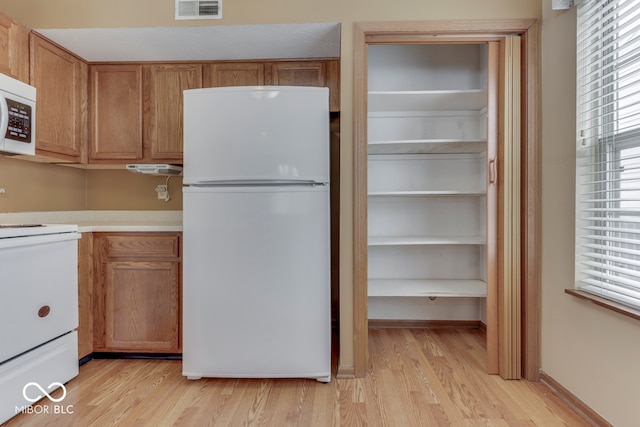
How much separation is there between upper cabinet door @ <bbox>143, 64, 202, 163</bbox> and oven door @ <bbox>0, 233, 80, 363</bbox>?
815 mm

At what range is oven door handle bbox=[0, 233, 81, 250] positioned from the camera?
1581 mm

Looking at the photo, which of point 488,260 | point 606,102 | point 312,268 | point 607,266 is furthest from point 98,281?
point 606,102

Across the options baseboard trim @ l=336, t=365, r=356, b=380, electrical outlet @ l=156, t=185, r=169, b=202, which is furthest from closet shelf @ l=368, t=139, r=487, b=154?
electrical outlet @ l=156, t=185, r=169, b=202

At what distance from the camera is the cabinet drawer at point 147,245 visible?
2.23 meters

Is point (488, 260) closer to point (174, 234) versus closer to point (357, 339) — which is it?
point (357, 339)

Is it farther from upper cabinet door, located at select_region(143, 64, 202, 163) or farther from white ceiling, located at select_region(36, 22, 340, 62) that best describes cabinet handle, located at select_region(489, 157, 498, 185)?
upper cabinet door, located at select_region(143, 64, 202, 163)

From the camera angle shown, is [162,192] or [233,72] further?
[162,192]

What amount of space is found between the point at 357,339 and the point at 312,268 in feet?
1.62

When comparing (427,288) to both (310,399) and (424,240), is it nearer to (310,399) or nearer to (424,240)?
(424,240)

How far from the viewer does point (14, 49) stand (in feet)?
6.40

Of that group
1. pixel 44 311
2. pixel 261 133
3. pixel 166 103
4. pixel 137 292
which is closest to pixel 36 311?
pixel 44 311

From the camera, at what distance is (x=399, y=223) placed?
294 centimetres

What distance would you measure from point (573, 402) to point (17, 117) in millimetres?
3053

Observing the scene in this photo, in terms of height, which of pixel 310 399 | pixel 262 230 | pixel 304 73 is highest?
pixel 304 73
